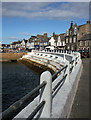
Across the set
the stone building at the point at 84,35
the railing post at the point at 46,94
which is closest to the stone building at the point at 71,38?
the stone building at the point at 84,35

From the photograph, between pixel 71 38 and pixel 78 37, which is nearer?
pixel 78 37

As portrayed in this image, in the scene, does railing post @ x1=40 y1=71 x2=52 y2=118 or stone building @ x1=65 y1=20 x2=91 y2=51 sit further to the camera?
stone building @ x1=65 y1=20 x2=91 y2=51

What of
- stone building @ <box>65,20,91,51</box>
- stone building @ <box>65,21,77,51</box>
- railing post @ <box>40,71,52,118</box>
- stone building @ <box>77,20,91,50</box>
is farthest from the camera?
stone building @ <box>65,21,77,51</box>

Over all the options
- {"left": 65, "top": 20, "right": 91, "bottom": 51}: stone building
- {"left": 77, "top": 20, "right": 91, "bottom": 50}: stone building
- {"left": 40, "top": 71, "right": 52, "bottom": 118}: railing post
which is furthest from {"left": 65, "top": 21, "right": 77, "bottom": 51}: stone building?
{"left": 40, "top": 71, "right": 52, "bottom": 118}: railing post

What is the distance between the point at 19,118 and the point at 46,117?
1.87 feet

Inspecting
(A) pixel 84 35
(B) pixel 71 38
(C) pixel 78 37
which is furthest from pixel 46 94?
(B) pixel 71 38

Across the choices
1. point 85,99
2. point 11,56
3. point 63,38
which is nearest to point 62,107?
point 85,99

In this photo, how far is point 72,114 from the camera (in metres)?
4.16

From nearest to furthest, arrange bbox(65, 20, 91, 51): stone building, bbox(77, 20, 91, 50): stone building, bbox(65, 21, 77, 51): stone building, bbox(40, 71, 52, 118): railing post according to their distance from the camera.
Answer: bbox(40, 71, 52, 118): railing post, bbox(77, 20, 91, 50): stone building, bbox(65, 20, 91, 51): stone building, bbox(65, 21, 77, 51): stone building

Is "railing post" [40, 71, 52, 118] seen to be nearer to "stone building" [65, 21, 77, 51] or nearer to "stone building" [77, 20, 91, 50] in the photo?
"stone building" [77, 20, 91, 50]

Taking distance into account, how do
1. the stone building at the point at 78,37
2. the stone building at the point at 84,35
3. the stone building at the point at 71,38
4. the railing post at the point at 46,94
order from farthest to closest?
1. the stone building at the point at 71,38
2. the stone building at the point at 78,37
3. the stone building at the point at 84,35
4. the railing post at the point at 46,94

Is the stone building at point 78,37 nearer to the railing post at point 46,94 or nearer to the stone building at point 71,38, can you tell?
the stone building at point 71,38

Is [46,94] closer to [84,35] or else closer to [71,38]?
A: [84,35]

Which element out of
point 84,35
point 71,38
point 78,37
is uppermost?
point 84,35
